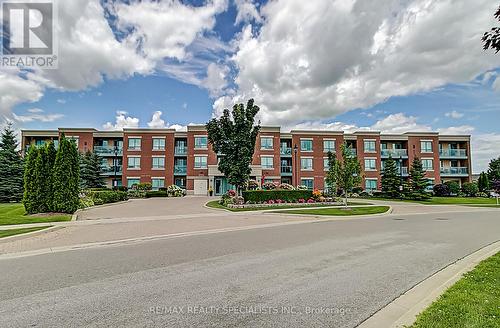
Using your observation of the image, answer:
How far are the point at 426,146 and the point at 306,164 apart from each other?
20.7 meters

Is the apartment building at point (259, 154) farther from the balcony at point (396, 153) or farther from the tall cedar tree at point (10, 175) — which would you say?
the tall cedar tree at point (10, 175)

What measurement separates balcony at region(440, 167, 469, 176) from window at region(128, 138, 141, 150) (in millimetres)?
49415

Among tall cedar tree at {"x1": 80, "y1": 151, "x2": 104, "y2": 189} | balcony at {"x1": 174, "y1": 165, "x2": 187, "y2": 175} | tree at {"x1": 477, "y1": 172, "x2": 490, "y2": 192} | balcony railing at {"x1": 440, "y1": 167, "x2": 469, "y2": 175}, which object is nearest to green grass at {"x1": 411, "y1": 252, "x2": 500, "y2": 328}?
tall cedar tree at {"x1": 80, "y1": 151, "x2": 104, "y2": 189}

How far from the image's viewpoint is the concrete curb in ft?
13.6

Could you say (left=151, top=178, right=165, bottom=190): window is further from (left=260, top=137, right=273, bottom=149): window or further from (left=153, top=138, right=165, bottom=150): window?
(left=260, top=137, right=273, bottom=149): window

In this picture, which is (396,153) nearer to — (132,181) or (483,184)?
(483,184)

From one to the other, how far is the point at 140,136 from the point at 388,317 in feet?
159

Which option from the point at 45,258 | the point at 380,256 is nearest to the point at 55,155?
the point at 45,258

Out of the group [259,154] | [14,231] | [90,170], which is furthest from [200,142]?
[14,231]

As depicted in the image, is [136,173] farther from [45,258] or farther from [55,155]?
[45,258]

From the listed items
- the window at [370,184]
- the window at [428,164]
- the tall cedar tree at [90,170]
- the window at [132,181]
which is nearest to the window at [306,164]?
the window at [370,184]

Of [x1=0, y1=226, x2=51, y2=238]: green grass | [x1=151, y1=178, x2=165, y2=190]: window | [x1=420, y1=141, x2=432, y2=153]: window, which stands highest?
[x1=420, y1=141, x2=432, y2=153]: window

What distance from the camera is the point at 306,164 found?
163ft

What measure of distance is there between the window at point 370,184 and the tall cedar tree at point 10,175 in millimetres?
46637
